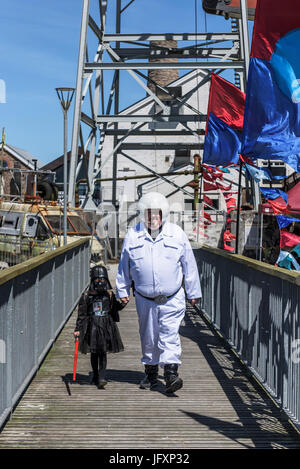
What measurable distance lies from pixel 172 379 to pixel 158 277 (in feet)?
3.29

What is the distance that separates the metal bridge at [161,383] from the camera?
5273 mm

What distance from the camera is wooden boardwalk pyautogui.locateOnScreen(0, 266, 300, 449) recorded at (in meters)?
5.17

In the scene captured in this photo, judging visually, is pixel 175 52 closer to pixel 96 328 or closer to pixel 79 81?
pixel 79 81

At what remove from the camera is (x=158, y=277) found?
21.6 ft

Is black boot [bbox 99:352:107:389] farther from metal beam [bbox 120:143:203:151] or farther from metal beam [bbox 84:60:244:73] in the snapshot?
metal beam [bbox 120:143:203:151]

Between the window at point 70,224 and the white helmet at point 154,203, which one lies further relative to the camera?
the window at point 70,224

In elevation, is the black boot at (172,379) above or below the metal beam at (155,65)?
below

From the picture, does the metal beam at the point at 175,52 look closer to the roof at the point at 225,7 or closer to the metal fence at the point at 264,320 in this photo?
the roof at the point at 225,7

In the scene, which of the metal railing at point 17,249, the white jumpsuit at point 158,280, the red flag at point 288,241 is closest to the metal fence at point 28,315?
the white jumpsuit at point 158,280

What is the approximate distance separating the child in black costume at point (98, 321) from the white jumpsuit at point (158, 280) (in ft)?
0.59

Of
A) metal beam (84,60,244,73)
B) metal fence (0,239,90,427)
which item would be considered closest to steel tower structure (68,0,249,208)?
metal beam (84,60,244,73)

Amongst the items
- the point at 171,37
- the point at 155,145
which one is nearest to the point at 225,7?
the point at 155,145
